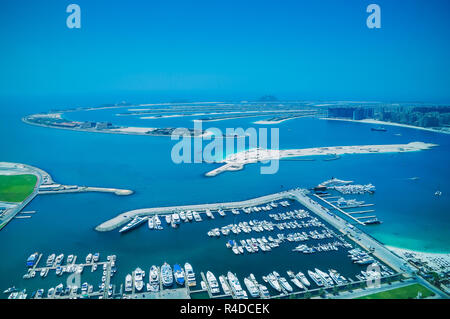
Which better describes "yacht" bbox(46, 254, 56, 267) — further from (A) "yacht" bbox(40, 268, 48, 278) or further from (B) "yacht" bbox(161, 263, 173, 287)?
(B) "yacht" bbox(161, 263, 173, 287)

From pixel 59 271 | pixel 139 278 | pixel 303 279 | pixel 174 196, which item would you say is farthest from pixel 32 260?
pixel 303 279

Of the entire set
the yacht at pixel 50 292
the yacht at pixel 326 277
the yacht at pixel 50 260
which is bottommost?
the yacht at pixel 326 277

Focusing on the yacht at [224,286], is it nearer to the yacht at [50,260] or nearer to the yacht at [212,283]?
the yacht at [212,283]

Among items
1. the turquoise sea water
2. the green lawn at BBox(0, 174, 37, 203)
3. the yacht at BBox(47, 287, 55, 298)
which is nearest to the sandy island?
the turquoise sea water

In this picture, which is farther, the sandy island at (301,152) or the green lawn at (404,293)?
Answer: the sandy island at (301,152)

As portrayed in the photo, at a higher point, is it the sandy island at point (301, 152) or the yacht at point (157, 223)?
the sandy island at point (301, 152)

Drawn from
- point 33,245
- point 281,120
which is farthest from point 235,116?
point 33,245

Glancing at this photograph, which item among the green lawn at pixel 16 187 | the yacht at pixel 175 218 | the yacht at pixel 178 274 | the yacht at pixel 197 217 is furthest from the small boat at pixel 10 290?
the green lawn at pixel 16 187

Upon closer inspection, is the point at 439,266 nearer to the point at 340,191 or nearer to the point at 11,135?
the point at 340,191
